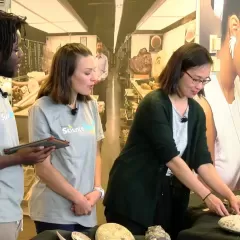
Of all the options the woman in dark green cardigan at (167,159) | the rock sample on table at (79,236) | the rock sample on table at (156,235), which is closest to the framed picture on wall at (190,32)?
the woman in dark green cardigan at (167,159)

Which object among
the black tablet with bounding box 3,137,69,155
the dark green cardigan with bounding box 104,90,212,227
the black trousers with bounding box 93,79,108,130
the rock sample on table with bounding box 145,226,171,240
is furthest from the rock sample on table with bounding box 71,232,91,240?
the black trousers with bounding box 93,79,108,130

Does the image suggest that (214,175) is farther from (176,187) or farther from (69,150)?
(69,150)

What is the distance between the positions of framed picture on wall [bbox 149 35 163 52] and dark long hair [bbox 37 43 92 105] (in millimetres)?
1186

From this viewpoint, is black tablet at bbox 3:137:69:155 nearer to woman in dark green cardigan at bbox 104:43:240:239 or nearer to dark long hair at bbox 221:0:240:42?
woman in dark green cardigan at bbox 104:43:240:239

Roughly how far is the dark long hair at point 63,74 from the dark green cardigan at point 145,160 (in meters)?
0.32

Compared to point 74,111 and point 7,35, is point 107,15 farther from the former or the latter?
point 7,35

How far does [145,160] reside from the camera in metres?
1.64

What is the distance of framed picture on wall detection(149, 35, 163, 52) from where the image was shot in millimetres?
2693

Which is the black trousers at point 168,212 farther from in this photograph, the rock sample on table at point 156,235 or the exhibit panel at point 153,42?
the exhibit panel at point 153,42

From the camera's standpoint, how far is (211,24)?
276 centimetres

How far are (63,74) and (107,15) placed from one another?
3.98 feet

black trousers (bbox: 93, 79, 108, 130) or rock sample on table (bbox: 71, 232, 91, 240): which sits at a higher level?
black trousers (bbox: 93, 79, 108, 130)

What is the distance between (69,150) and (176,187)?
50cm

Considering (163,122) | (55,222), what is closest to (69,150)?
(55,222)
